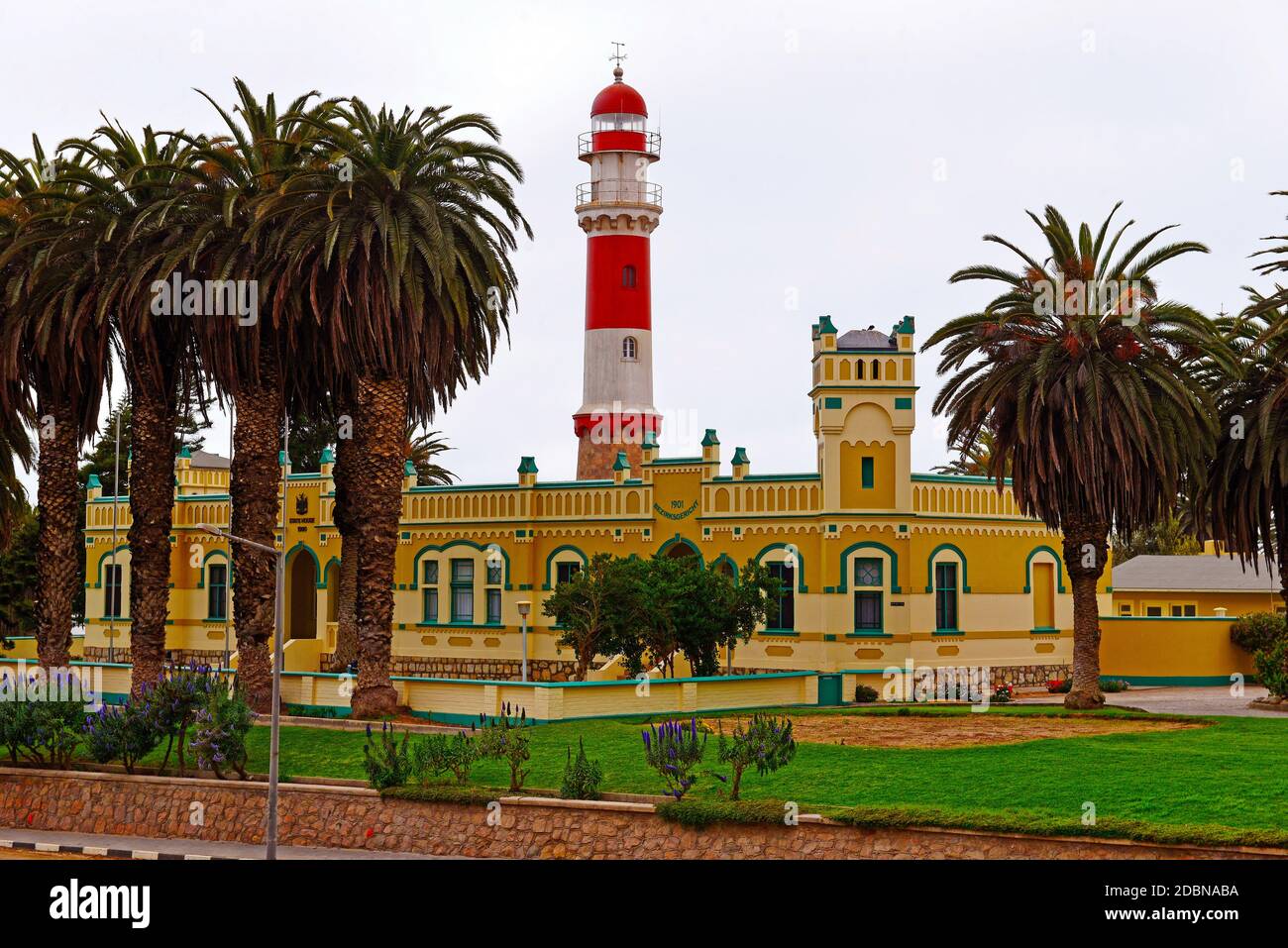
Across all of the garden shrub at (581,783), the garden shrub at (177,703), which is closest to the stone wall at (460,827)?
the garden shrub at (581,783)

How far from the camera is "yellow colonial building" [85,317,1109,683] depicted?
1813 inches

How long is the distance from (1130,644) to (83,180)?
113ft

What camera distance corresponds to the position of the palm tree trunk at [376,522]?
37469 mm

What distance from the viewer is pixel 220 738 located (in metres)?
30.3

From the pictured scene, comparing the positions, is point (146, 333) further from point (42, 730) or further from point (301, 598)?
point (301, 598)

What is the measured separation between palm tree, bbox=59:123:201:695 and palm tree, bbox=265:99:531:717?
3.24 metres

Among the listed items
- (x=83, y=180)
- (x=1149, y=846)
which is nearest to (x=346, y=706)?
(x=83, y=180)

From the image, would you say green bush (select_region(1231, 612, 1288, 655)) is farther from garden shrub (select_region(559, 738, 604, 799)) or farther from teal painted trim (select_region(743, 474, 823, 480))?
garden shrub (select_region(559, 738, 604, 799))

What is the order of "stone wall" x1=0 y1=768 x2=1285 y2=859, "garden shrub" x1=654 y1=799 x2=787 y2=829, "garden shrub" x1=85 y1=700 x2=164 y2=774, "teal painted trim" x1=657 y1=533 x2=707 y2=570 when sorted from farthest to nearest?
"teal painted trim" x1=657 y1=533 x2=707 y2=570 < "garden shrub" x1=85 y1=700 x2=164 y2=774 < "garden shrub" x1=654 y1=799 x2=787 y2=829 < "stone wall" x1=0 y1=768 x2=1285 y2=859

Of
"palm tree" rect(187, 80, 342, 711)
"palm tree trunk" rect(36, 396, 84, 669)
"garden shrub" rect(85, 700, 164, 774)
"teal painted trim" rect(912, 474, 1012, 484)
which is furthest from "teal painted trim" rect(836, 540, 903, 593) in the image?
"palm tree trunk" rect(36, 396, 84, 669)

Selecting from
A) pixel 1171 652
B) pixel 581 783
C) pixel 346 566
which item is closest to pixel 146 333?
pixel 346 566

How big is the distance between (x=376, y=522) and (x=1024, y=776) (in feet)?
56.5

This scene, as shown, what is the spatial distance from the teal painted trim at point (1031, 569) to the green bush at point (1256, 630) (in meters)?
5.90

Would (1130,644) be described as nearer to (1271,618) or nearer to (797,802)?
(1271,618)
